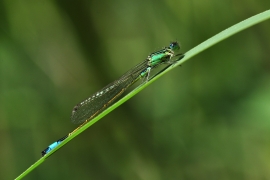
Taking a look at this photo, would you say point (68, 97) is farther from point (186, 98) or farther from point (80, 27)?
point (186, 98)

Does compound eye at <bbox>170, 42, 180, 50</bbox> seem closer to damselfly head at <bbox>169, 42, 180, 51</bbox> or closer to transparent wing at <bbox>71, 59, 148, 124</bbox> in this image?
damselfly head at <bbox>169, 42, 180, 51</bbox>

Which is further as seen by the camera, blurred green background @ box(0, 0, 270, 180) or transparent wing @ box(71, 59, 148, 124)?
blurred green background @ box(0, 0, 270, 180)

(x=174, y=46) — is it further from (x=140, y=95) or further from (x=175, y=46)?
(x=140, y=95)

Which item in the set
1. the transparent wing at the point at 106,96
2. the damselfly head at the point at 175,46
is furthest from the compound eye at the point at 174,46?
the transparent wing at the point at 106,96

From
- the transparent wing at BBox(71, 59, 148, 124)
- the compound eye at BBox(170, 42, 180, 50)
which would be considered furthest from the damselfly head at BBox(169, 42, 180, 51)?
the transparent wing at BBox(71, 59, 148, 124)

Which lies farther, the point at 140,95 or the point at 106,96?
the point at 140,95

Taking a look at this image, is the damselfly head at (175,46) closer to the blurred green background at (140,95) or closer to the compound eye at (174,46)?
the compound eye at (174,46)

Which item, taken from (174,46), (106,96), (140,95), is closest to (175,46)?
(174,46)

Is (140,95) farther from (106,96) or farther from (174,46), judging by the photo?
(174,46)

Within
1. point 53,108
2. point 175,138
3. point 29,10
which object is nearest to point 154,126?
point 175,138

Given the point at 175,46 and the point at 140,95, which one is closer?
the point at 175,46
